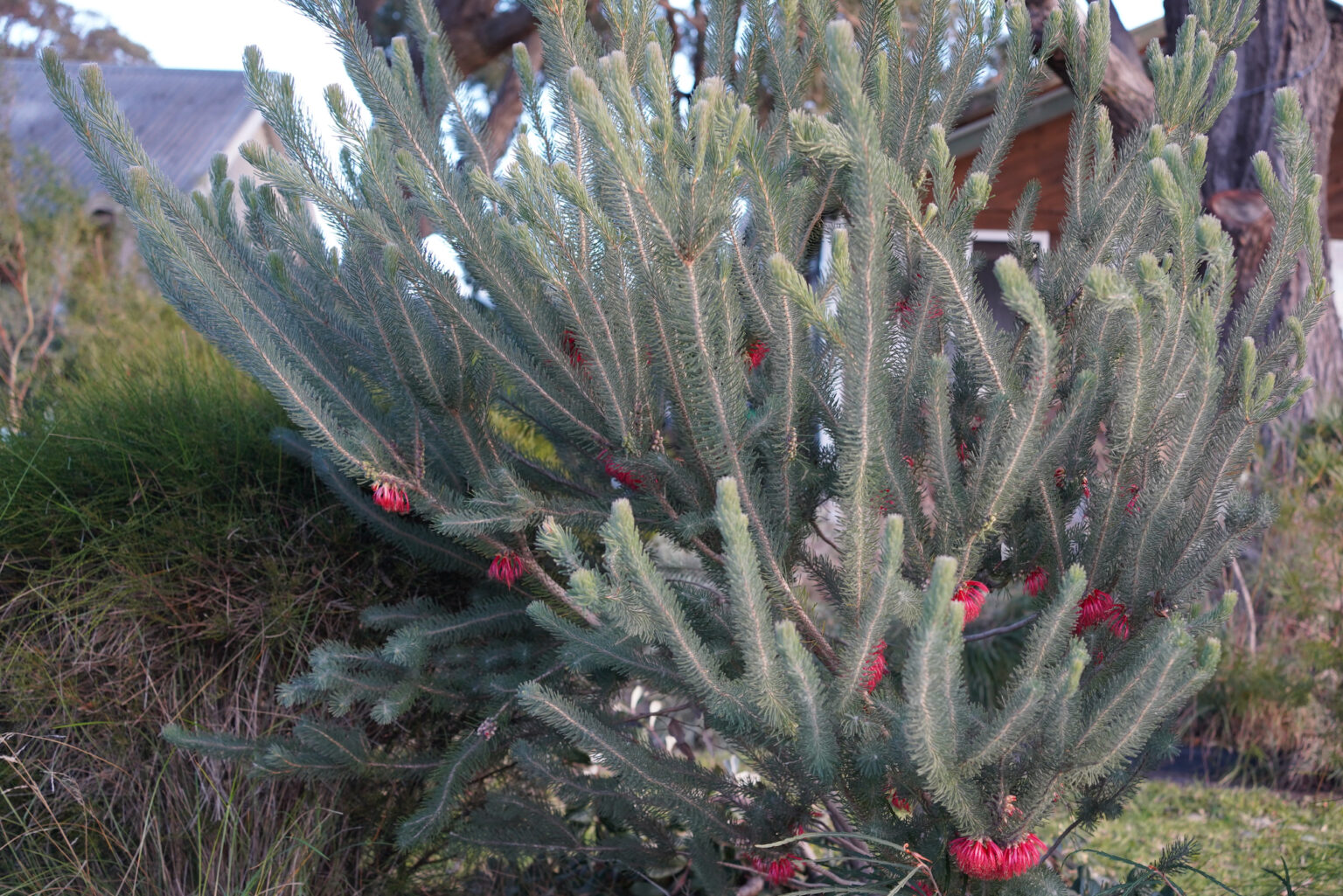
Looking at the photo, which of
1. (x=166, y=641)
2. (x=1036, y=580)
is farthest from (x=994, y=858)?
(x=166, y=641)

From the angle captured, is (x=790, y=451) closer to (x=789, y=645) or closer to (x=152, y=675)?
(x=789, y=645)

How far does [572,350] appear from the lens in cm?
231

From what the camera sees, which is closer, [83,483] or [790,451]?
[790,451]

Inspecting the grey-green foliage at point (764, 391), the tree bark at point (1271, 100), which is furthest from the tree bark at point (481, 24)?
the grey-green foliage at point (764, 391)

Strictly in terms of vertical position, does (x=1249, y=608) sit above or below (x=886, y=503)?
below

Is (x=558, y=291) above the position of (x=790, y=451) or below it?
above

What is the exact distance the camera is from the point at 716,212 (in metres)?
1.62

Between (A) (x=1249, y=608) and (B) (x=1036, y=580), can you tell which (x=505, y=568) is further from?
(A) (x=1249, y=608)

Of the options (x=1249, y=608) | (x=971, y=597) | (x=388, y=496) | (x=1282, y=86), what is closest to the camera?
(x=971, y=597)

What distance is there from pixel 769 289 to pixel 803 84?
2.67ft

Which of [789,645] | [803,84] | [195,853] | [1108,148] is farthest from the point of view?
[195,853]

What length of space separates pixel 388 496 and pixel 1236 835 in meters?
3.52

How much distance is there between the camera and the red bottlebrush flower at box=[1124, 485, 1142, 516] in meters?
1.94

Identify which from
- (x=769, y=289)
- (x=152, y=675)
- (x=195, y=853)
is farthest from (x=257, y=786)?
(x=769, y=289)
